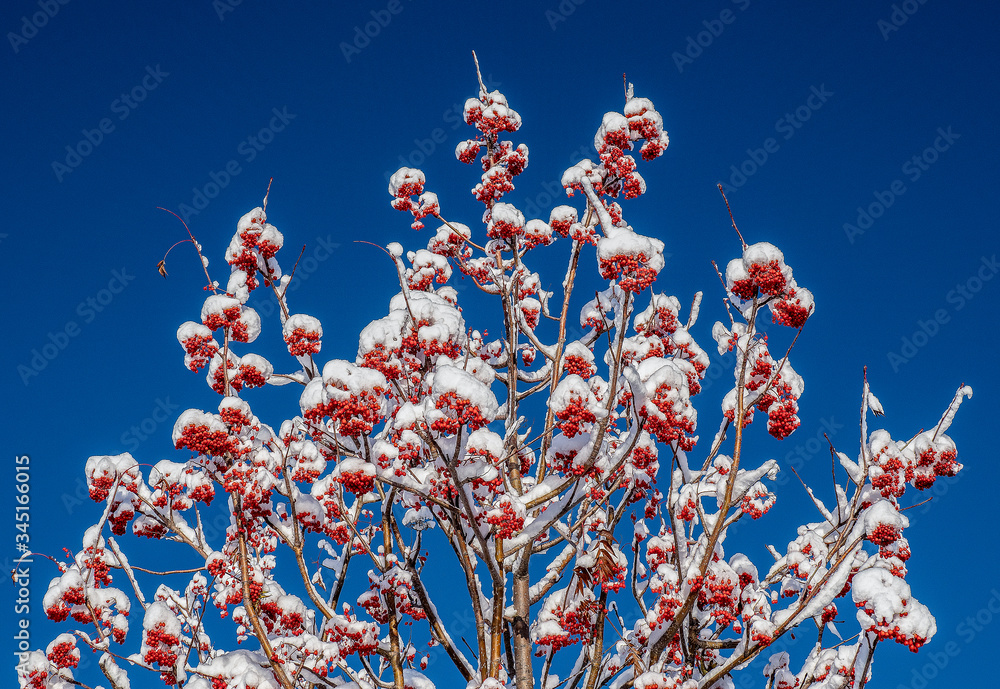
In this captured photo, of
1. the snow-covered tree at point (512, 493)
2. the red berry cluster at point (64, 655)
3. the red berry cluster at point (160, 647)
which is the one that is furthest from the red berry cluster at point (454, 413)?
the red berry cluster at point (64, 655)

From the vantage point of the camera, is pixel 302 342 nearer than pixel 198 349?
No

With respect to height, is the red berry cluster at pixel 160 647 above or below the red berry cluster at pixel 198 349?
below

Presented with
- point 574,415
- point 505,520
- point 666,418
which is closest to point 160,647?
point 505,520

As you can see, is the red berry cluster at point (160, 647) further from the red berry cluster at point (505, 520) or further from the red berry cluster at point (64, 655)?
the red berry cluster at point (505, 520)

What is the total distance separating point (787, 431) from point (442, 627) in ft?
10.1

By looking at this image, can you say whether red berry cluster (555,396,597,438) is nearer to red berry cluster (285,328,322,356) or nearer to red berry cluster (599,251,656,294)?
red berry cluster (599,251,656,294)

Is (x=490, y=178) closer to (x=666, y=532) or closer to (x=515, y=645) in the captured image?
(x=666, y=532)

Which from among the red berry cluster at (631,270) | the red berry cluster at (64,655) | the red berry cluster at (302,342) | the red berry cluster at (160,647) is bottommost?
the red berry cluster at (631,270)

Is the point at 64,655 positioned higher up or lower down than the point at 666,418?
higher up

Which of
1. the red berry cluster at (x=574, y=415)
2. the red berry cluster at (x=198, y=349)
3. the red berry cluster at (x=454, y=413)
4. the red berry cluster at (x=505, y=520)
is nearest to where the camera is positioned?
the red berry cluster at (x=454, y=413)

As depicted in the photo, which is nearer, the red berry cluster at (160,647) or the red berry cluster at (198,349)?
the red berry cluster at (198,349)

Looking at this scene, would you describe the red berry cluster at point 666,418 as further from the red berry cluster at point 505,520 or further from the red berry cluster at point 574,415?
the red berry cluster at point 505,520

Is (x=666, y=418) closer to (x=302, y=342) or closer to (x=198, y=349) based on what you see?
(x=302, y=342)

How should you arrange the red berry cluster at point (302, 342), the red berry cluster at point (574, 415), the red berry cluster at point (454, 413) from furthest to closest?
1. the red berry cluster at point (302, 342)
2. the red berry cluster at point (574, 415)
3. the red berry cluster at point (454, 413)
